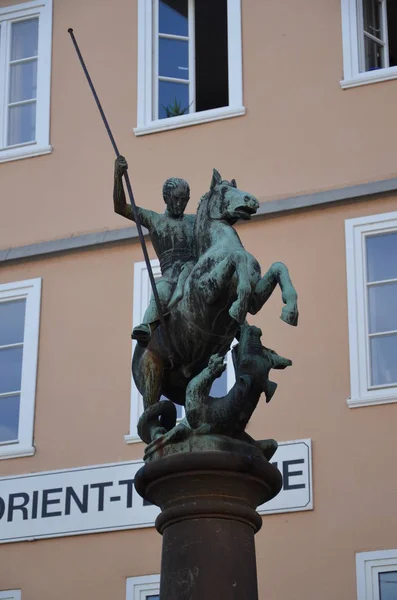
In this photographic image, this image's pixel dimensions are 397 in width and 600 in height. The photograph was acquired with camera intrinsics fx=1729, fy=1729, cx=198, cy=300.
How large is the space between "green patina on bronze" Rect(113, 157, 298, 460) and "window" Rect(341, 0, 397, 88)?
20.0ft

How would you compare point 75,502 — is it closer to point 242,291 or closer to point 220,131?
point 220,131

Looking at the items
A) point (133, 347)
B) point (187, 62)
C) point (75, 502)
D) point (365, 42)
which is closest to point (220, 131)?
point (187, 62)

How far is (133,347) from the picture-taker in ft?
49.2

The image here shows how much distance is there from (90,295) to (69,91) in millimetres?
2208

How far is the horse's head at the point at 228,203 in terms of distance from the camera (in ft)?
29.9

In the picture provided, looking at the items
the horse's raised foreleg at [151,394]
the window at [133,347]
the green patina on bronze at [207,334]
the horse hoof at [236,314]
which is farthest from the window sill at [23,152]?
the horse hoof at [236,314]

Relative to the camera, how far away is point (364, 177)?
1485 centimetres

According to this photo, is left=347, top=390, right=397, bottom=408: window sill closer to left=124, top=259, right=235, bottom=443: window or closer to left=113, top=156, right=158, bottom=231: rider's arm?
left=124, top=259, right=235, bottom=443: window

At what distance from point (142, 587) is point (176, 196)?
5.25 metres

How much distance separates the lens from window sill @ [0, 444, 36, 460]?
14.9 m

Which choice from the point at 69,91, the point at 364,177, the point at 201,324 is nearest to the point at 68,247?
the point at 69,91

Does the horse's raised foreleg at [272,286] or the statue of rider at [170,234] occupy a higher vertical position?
the statue of rider at [170,234]

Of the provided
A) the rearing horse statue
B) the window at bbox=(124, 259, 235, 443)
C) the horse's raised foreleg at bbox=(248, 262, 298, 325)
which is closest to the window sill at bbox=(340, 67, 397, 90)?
the window at bbox=(124, 259, 235, 443)

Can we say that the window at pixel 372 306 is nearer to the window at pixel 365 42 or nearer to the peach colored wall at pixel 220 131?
the peach colored wall at pixel 220 131
